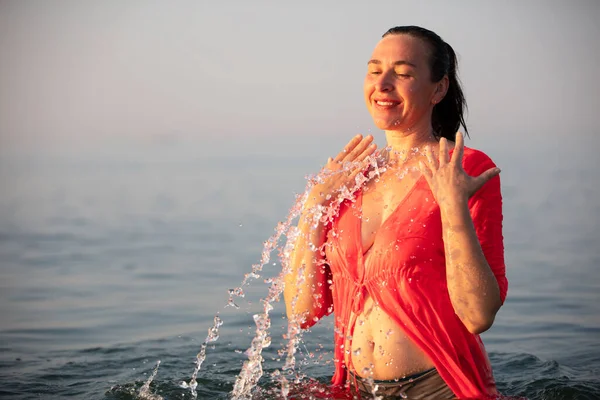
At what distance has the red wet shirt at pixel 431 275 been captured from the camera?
353cm

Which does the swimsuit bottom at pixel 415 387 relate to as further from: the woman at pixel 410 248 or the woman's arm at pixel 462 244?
the woman's arm at pixel 462 244

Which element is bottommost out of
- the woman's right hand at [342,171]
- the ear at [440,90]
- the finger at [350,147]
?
the woman's right hand at [342,171]

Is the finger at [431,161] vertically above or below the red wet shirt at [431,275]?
above

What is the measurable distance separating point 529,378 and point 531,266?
4204 mm

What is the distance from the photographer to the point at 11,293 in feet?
26.5

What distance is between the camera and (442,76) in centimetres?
390

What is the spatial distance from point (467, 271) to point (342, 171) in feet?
2.72

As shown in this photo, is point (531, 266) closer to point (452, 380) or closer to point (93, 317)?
point (93, 317)

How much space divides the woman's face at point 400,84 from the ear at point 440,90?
0.12 ft

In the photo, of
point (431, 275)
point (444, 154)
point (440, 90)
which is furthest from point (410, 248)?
point (440, 90)

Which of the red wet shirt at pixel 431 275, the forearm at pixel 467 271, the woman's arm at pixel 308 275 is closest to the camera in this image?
the forearm at pixel 467 271

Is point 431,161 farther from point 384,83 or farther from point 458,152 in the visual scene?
point 384,83

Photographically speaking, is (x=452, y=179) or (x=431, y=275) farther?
(x=431, y=275)

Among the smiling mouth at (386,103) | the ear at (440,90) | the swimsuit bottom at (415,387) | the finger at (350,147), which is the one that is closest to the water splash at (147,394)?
the swimsuit bottom at (415,387)
